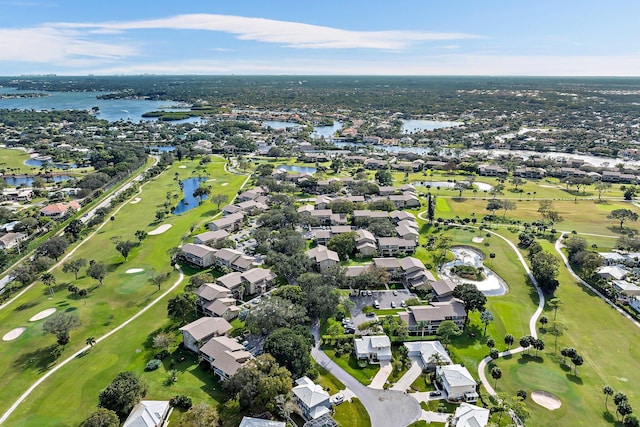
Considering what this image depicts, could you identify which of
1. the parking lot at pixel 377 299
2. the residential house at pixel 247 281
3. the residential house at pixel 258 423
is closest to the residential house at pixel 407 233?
the parking lot at pixel 377 299

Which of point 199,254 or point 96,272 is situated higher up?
point 199,254

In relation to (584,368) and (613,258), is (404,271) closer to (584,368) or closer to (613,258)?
(584,368)

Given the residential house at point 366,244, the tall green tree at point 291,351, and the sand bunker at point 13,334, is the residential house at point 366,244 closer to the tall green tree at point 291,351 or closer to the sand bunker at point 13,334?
the tall green tree at point 291,351

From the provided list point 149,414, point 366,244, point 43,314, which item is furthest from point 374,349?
point 43,314

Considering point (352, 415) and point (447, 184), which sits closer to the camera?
point (352, 415)

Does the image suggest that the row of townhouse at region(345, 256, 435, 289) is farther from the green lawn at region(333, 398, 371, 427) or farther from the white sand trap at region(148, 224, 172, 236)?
the white sand trap at region(148, 224, 172, 236)

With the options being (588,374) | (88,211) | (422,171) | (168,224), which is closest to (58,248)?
(168,224)

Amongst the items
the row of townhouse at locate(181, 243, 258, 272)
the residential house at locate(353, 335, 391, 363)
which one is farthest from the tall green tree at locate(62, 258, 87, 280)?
the residential house at locate(353, 335, 391, 363)
